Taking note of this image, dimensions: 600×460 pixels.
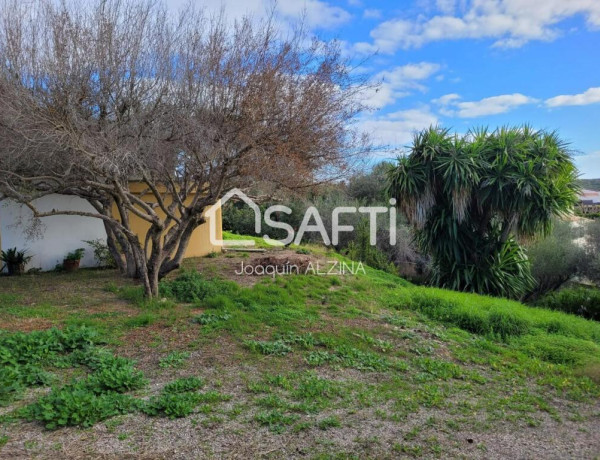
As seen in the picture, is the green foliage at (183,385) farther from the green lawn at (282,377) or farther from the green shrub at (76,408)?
the green shrub at (76,408)

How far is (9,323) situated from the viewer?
5785 mm

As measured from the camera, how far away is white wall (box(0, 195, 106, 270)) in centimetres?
966

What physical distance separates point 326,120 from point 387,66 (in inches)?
65.9

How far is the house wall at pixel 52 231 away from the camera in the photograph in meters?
9.66

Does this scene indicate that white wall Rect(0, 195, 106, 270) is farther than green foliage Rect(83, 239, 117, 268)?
No

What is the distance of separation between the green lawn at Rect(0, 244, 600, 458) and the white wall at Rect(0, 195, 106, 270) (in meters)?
2.27

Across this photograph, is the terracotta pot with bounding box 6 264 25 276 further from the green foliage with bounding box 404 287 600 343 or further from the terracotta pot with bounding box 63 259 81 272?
the green foliage with bounding box 404 287 600 343

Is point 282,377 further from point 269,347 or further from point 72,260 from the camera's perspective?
point 72,260

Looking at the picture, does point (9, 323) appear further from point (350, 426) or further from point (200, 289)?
point (350, 426)

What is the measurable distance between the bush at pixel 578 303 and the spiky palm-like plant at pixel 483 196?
2.86 feet

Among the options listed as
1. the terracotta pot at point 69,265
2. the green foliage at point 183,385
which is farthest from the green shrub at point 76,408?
the terracotta pot at point 69,265

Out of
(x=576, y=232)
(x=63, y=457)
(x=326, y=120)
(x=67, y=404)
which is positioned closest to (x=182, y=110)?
(x=326, y=120)

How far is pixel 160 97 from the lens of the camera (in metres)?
6.75

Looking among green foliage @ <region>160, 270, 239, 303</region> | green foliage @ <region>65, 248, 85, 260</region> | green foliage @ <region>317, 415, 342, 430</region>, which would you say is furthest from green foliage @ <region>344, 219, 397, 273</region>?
green foliage @ <region>317, 415, 342, 430</region>
